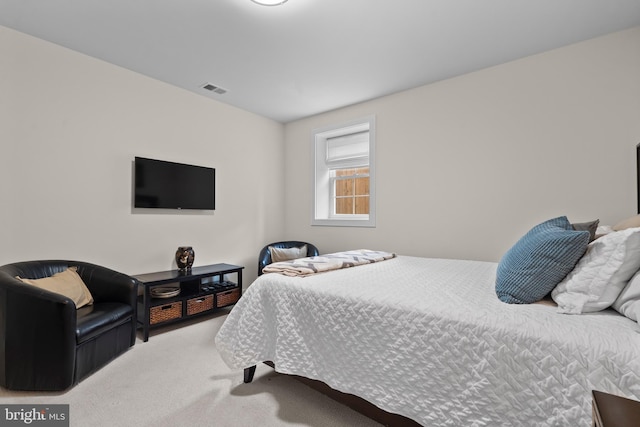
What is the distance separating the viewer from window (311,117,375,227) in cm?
420

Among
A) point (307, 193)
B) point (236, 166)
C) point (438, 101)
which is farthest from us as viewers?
point (307, 193)

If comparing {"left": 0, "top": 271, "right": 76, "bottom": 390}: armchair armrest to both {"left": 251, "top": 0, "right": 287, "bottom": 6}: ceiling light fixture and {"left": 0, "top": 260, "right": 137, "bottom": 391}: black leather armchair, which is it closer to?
{"left": 0, "top": 260, "right": 137, "bottom": 391}: black leather armchair

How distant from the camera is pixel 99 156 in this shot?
2990mm

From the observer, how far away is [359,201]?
4340 mm

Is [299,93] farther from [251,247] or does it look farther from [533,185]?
[533,185]

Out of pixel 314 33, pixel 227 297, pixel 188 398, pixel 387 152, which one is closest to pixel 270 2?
pixel 314 33

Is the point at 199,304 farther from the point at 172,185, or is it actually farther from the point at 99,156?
the point at 99,156

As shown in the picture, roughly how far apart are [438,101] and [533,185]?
4.16 feet

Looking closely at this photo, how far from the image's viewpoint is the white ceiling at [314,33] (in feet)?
7.23

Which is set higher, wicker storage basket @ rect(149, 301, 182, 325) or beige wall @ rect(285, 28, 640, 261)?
beige wall @ rect(285, 28, 640, 261)

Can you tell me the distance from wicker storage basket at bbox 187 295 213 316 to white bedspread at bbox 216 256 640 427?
136cm

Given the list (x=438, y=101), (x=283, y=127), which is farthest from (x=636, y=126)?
(x=283, y=127)

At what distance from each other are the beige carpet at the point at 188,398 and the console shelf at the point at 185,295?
0.48 metres

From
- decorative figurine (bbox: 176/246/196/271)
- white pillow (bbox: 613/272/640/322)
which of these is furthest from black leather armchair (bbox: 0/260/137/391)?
white pillow (bbox: 613/272/640/322)
